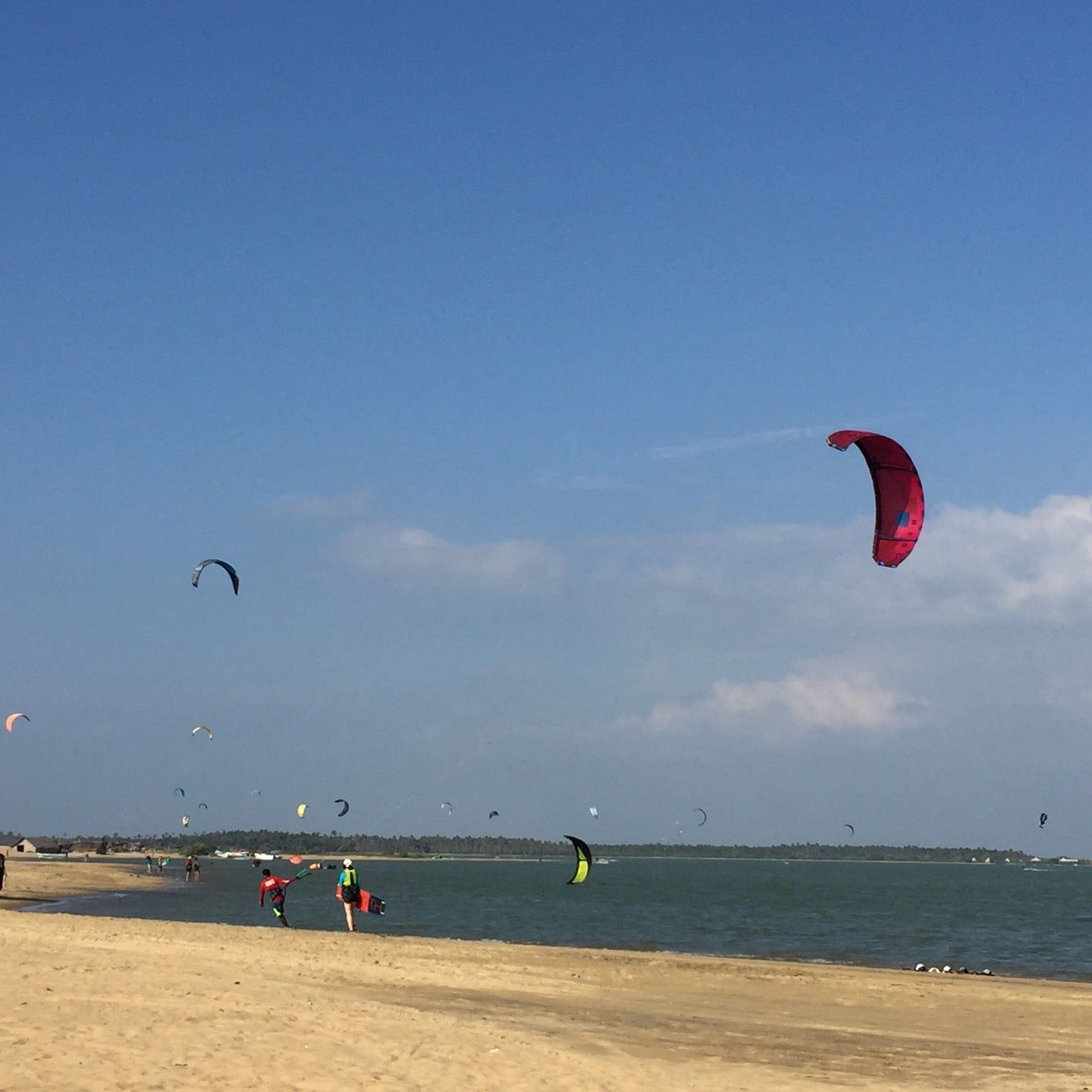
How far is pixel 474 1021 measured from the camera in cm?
1333

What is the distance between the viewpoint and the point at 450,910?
47312 millimetres

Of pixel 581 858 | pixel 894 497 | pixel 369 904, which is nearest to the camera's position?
pixel 894 497

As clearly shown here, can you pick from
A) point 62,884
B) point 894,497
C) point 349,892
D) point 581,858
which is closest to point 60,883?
point 62,884

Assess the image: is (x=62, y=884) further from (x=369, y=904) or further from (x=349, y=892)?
(x=349, y=892)

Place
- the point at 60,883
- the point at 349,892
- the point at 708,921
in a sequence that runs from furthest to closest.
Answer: the point at 60,883 → the point at 708,921 → the point at 349,892

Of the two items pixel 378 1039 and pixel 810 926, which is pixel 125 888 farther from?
pixel 378 1039

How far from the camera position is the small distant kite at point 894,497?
18.7 metres

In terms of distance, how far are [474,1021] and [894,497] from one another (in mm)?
10069

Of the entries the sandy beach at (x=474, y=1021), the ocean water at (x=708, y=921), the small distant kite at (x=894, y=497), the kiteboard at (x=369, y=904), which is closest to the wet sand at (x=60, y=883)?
the ocean water at (x=708, y=921)

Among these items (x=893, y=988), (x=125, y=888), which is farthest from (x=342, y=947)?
(x=125, y=888)

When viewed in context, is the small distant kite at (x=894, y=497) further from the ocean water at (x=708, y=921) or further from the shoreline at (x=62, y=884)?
the shoreline at (x=62, y=884)

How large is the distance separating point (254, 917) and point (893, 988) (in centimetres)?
2007

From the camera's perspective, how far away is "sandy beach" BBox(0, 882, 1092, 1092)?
32.5 ft

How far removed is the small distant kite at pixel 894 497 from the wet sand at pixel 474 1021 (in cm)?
668
